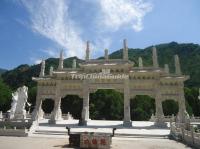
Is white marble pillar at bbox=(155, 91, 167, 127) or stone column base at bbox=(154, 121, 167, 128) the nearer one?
stone column base at bbox=(154, 121, 167, 128)

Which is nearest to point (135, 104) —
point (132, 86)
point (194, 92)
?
point (194, 92)

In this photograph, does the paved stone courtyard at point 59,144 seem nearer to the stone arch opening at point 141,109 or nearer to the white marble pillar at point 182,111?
the white marble pillar at point 182,111

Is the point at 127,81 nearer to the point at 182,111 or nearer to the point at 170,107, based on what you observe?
the point at 182,111

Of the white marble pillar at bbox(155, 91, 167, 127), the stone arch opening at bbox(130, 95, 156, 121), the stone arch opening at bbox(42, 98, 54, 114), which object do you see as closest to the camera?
the white marble pillar at bbox(155, 91, 167, 127)

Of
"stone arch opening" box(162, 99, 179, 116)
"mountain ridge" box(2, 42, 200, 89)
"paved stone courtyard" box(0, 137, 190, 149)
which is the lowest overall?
"paved stone courtyard" box(0, 137, 190, 149)

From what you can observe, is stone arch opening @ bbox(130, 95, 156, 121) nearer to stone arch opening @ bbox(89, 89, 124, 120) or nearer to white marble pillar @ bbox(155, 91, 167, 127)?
stone arch opening @ bbox(89, 89, 124, 120)

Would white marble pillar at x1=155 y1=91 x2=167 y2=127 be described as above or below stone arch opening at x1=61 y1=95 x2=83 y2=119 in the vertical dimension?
below

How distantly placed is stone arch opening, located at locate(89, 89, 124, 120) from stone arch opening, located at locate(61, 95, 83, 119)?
2.80 meters

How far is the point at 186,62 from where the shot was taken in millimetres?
69000

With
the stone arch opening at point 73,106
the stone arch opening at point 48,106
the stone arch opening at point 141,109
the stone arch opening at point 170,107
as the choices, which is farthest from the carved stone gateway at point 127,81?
the stone arch opening at point 48,106

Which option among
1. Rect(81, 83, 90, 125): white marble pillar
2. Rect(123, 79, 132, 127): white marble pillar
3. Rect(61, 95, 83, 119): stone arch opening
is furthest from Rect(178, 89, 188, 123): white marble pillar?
Rect(61, 95, 83, 119): stone arch opening

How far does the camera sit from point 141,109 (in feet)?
154

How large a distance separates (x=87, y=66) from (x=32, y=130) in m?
9.53

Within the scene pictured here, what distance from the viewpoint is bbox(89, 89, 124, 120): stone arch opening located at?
4712cm
